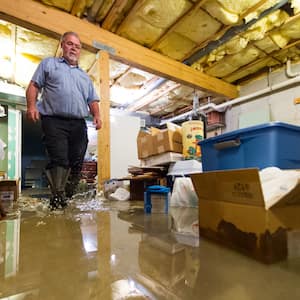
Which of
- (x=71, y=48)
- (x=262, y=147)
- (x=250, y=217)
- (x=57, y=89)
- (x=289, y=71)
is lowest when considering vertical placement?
(x=250, y=217)

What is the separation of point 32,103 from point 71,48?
1.92ft

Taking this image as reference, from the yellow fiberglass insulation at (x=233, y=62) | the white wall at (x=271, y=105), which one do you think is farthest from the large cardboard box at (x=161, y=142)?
the white wall at (x=271, y=105)

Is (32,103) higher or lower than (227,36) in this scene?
lower

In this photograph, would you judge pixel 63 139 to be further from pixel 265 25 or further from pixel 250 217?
pixel 265 25

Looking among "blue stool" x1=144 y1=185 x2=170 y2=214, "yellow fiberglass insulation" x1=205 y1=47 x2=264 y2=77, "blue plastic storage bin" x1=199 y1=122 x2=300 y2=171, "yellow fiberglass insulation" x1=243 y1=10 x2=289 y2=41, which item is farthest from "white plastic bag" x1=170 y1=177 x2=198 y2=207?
"yellow fiberglass insulation" x1=205 y1=47 x2=264 y2=77

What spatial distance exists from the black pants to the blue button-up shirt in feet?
0.21

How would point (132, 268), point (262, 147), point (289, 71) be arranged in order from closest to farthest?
point (132, 268) < point (262, 147) < point (289, 71)

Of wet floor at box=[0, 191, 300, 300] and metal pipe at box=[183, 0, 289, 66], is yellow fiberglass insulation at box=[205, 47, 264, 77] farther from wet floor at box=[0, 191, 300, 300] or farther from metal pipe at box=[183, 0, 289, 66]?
wet floor at box=[0, 191, 300, 300]

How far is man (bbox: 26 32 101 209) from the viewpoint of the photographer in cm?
182

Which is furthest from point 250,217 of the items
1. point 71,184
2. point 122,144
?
point 122,144

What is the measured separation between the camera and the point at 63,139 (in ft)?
6.21

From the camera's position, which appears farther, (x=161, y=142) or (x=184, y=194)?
(x=161, y=142)

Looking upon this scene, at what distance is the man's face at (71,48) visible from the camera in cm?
195

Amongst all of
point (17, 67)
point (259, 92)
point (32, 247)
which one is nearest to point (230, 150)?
point (32, 247)
